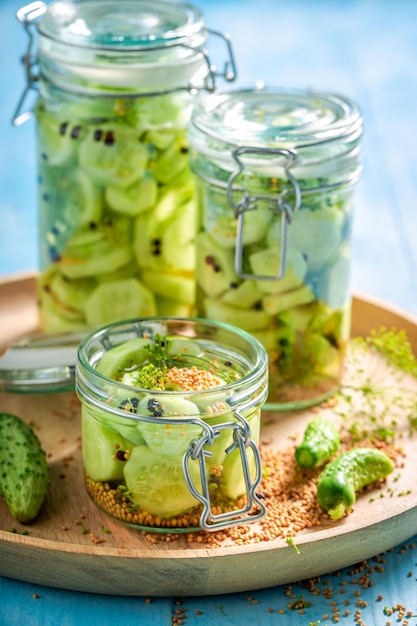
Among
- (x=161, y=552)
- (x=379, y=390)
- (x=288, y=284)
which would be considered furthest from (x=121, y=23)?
(x=161, y=552)

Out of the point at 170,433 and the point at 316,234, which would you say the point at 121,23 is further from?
the point at 170,433

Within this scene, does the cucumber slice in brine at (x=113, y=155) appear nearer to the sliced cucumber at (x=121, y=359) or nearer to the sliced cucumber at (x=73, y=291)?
the sliced cucumber at (x=73, y=291)

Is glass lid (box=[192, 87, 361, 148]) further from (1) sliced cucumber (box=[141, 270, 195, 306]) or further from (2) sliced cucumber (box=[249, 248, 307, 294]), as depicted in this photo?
(1) sliced cucumber (box=[141, 270, 195, 306])

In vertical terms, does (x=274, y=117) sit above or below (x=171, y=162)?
above

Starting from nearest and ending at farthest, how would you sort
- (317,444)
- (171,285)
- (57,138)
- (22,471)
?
(22,471), (317,444), (57,138), (171,285)

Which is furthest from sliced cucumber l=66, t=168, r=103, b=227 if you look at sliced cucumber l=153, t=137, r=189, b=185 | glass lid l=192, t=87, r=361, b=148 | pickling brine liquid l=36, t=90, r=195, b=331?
glass lid l=192, t=87, r=361, b=148

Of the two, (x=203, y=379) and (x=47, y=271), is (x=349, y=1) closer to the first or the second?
(x=47, y=271)

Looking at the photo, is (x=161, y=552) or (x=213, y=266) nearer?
(x=161, y=552)
